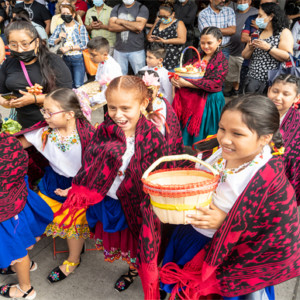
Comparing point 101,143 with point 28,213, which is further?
point 28,213

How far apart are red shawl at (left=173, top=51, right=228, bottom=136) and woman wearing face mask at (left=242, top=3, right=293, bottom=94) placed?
0.40 metres

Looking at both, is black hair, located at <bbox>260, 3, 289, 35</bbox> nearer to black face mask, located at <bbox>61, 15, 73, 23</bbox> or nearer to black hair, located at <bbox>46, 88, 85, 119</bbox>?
black hair, located at <bbox>46, 88, 85, 119</bbox>

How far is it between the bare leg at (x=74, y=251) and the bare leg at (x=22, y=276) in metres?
0.29

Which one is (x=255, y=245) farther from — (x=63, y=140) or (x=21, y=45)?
(x=21, y=45)

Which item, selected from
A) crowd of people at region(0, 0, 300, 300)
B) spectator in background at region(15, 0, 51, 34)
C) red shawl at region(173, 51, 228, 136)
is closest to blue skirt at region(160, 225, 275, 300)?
crowd of people at region(0, 0, 300, 300)

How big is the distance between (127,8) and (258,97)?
16.1 ft

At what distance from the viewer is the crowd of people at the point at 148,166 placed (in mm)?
1490

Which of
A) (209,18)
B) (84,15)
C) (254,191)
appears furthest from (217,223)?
(84,15)

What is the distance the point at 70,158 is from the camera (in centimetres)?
230

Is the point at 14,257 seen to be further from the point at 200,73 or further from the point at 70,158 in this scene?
the point at 200,73

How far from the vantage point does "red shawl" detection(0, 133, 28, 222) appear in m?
1.94

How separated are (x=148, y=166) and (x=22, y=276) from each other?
1251mm

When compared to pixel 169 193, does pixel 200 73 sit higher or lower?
lower

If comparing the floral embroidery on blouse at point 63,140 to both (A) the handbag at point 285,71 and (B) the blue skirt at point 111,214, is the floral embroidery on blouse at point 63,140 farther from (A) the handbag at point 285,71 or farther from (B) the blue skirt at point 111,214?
(A) the handbag at point 285,71
